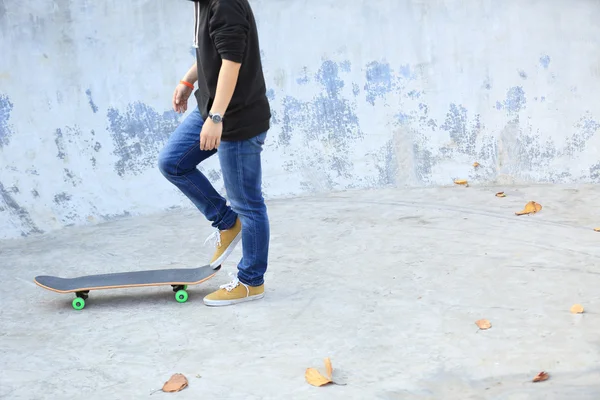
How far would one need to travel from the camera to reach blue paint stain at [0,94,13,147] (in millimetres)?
5168

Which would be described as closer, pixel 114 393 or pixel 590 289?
pixel 114 393

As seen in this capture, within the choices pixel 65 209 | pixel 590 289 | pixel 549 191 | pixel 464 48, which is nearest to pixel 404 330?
pixel 590 289

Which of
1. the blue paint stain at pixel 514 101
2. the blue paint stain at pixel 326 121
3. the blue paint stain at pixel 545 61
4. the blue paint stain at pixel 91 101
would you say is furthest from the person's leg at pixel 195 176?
the blue paint stain at pixel 545 61

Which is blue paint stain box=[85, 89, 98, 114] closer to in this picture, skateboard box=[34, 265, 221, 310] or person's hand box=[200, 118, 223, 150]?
skateboard box=[34, 265, 221, 310]

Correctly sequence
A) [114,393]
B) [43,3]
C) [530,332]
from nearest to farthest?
[114,393] → [530,332] → [43,3]

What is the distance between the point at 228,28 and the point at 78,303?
1.41m

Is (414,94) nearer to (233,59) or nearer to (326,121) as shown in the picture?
(326,121)

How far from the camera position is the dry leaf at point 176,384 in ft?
8.05

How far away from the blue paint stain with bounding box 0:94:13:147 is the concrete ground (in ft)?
2.94

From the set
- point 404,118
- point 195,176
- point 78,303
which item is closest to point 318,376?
point 195,176

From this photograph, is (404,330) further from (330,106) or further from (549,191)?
(330,106)

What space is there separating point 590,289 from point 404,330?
2.91 feet

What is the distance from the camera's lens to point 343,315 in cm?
306

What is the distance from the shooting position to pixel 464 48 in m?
5.89
